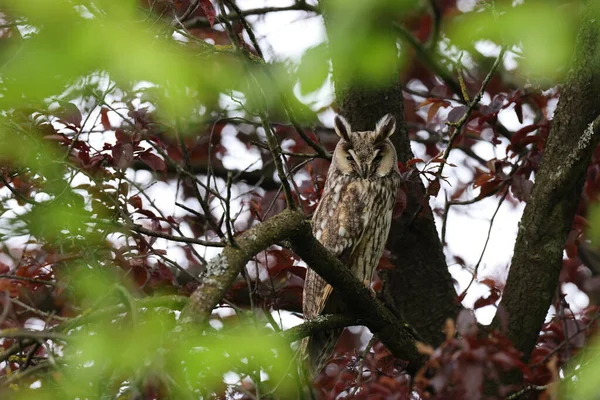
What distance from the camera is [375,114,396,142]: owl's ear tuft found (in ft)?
14.1

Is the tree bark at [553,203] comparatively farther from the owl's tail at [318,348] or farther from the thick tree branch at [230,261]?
the thick tree branch at [230,261]

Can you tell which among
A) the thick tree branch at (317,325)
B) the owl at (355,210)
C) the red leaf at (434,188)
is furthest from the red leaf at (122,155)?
the red leaf at (434,188)

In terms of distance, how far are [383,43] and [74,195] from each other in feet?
5.79

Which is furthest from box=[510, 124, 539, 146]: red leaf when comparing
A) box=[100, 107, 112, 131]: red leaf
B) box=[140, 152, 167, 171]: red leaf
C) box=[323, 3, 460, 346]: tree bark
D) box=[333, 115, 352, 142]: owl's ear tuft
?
box=[100, 107, 112, 131]: red leaf

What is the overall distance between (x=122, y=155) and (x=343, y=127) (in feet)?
4.44

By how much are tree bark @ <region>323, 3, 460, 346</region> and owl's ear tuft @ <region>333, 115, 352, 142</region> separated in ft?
0.43

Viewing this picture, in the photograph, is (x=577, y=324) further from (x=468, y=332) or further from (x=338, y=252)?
(x=468, y=332)

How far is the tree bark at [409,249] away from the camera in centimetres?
436

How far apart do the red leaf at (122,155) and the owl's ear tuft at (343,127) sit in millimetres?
1279

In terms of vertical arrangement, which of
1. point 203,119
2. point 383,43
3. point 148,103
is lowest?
point 383,43

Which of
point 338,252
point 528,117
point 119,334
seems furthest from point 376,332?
point 528,117

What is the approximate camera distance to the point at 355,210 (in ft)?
14.5

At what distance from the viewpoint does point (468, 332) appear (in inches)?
86.3

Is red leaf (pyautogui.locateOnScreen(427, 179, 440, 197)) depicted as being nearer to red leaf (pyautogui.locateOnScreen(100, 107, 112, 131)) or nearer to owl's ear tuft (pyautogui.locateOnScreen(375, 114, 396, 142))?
owl's ear tuft (pyautogui.locateOnScreen(375, 114, 396, 142))
